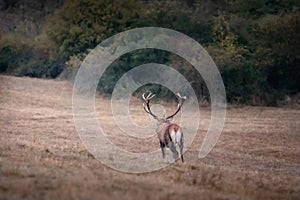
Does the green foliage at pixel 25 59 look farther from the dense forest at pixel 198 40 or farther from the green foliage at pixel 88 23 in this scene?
the green foliage at pixel 88 23

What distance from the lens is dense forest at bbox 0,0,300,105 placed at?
48500 millimetres

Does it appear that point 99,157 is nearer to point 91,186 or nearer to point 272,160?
point 91,186

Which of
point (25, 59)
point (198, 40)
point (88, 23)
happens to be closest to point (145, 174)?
point (198, 40)

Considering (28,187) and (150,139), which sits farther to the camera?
(150,139)

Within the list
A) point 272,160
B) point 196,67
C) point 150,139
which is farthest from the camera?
point 196,67

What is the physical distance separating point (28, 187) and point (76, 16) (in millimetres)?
47820

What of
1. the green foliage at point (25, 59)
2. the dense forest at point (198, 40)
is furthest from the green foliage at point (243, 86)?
the green foliage at point (25, 59)

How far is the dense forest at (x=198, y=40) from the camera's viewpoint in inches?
1909

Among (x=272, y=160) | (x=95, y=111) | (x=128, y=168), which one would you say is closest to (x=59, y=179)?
(x=128, y=168)

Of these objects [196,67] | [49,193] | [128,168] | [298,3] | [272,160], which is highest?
[298,3]

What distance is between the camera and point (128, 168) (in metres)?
15.1

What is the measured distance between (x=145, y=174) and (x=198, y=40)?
4013cm

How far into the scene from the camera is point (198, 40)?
53406 mm

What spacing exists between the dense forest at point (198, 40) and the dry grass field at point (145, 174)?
15.5ft
